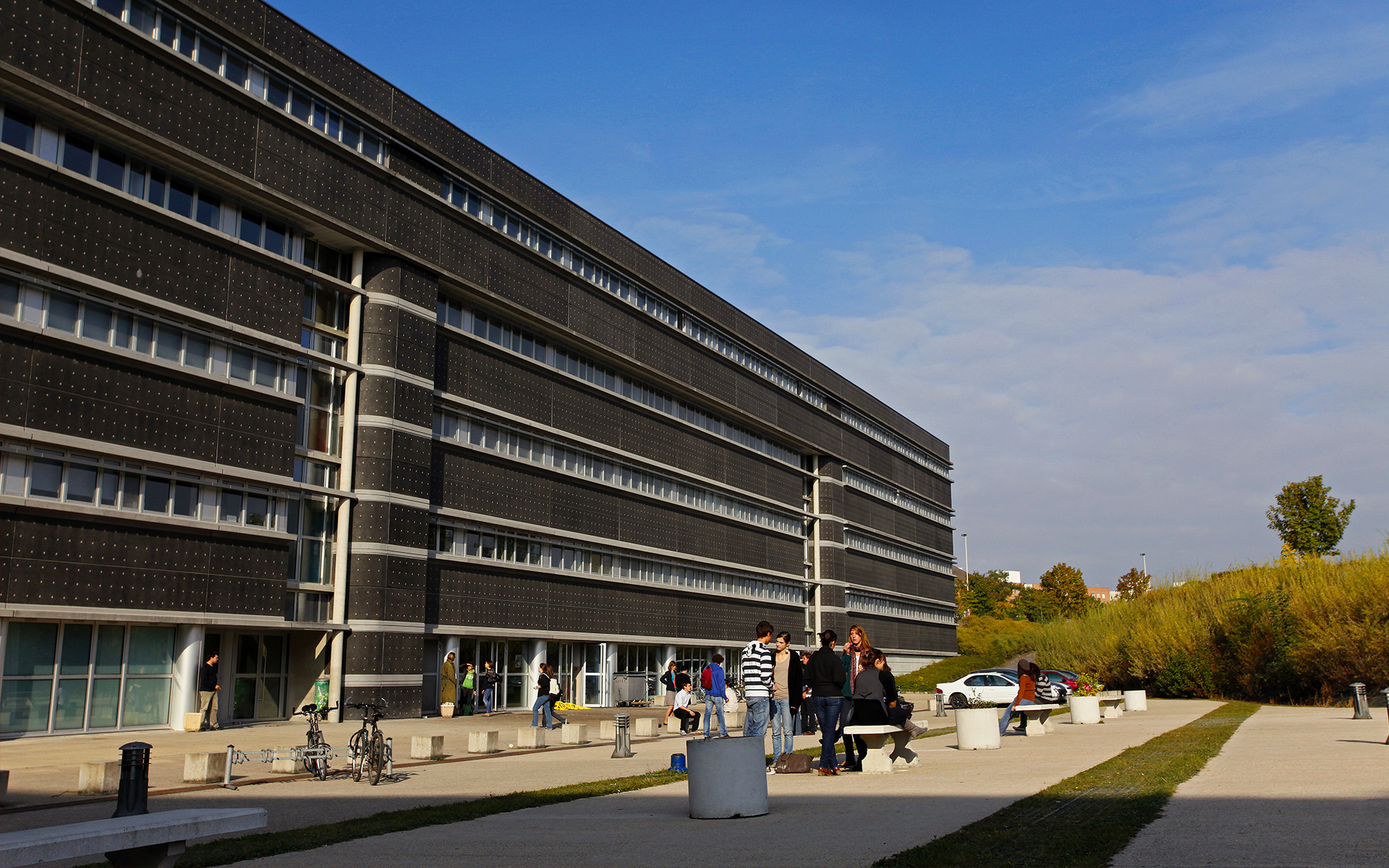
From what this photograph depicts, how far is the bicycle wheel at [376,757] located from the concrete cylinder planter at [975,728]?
10.1 metres

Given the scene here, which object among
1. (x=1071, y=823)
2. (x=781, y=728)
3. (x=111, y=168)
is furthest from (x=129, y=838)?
(x=111, y=168)

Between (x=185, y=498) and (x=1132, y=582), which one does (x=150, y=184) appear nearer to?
(x=185, y=498)

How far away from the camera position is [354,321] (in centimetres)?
3638

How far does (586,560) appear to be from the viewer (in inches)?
1912

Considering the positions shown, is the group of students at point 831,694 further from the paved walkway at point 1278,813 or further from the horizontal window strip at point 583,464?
the horizontal window strip at point 583,464

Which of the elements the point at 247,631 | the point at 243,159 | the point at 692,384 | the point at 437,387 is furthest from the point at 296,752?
the point at 692,384

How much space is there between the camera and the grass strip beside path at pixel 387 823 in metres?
9.93

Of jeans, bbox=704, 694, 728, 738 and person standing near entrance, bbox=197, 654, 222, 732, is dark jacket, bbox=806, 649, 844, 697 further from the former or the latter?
person standing near entrance, bbox=197, 654, 222, 732

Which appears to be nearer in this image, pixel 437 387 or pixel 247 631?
pixel 247 631

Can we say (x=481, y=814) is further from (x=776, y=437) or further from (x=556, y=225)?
(x=776, y=437)

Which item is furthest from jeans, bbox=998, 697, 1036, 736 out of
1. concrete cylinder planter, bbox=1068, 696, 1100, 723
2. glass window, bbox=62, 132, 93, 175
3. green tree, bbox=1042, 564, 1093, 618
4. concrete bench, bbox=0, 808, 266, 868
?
green tree, bbox=1042, 564, 1093, 618

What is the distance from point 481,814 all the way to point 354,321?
26.7 m

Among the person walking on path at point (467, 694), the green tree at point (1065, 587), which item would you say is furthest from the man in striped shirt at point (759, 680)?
the green tree at point (1065, 587)

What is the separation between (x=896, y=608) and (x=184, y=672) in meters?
67.1
